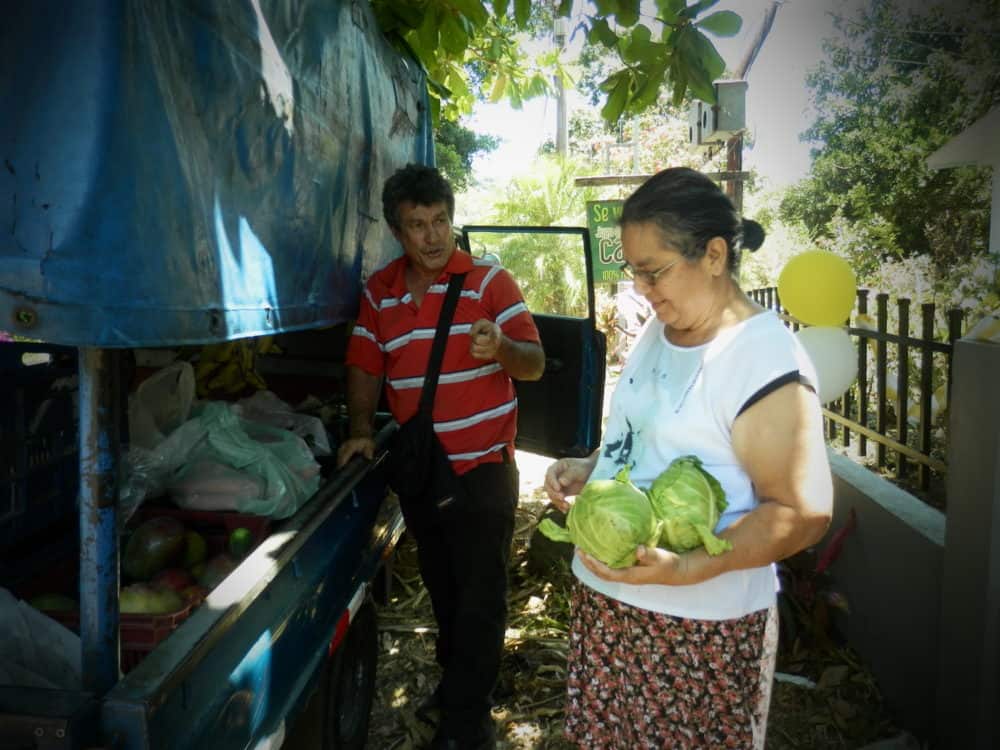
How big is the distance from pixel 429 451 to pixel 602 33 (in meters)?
2.05

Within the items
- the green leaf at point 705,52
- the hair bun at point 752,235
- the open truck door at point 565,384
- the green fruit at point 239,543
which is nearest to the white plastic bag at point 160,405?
the green fruit at point 239,543

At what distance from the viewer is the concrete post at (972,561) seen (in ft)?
7.60

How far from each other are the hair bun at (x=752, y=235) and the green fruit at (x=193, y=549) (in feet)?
5.91

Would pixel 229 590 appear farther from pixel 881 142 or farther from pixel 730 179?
pixel 881 142

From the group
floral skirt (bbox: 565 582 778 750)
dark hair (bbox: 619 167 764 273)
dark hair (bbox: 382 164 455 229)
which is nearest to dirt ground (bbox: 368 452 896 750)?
floral skirt (bbox: 565 582 778 750)

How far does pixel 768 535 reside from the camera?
1.39 metres

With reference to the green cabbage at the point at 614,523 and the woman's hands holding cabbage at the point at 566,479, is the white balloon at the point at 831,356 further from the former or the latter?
the green cabbage at the point at 614,523

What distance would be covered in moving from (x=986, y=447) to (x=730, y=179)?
5813 mm

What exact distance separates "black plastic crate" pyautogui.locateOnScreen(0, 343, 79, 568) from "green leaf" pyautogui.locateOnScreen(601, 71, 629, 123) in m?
2.56

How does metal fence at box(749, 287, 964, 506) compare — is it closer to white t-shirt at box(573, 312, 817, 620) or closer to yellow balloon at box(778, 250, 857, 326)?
yellow balloon at box(778, 250, 857, 326)

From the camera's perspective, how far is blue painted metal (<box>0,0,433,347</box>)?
1.19m

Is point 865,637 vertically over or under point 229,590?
under

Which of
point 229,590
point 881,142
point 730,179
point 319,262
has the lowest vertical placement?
point 229,590

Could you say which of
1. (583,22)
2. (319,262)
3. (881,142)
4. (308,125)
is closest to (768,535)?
(319,262)
